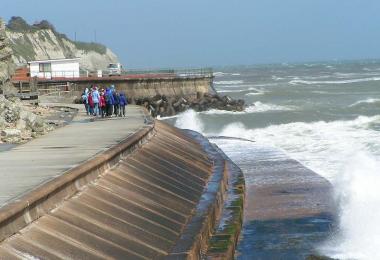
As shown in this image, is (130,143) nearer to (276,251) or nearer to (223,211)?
(223,211)

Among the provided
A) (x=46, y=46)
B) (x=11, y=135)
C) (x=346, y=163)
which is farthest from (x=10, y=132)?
(x=46, y=46)

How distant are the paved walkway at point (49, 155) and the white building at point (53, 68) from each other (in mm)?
36894

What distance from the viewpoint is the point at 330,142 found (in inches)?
1049

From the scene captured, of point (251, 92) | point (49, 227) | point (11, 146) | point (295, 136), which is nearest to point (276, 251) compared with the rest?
point (49, 227)

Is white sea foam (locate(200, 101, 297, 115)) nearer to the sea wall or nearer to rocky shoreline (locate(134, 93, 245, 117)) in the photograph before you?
rocky shoreline (locate(134, 93, 245, 117))

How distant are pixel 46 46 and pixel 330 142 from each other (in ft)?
325

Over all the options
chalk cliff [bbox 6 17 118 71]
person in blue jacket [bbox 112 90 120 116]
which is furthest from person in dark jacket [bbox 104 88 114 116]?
chalk cliff [bbox 6 17 118 71]

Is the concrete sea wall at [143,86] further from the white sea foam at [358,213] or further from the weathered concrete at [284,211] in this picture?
the white sea foam at [358,213]

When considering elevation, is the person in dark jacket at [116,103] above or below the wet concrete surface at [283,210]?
above

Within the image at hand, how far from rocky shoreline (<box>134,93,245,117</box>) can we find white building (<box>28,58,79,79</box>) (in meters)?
9.51

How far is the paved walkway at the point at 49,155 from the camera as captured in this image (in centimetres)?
910

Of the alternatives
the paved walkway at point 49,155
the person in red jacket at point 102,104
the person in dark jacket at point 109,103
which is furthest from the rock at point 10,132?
the person in red jacket at point 102,104

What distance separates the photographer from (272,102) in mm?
60344

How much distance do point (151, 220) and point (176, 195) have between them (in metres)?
2.24
